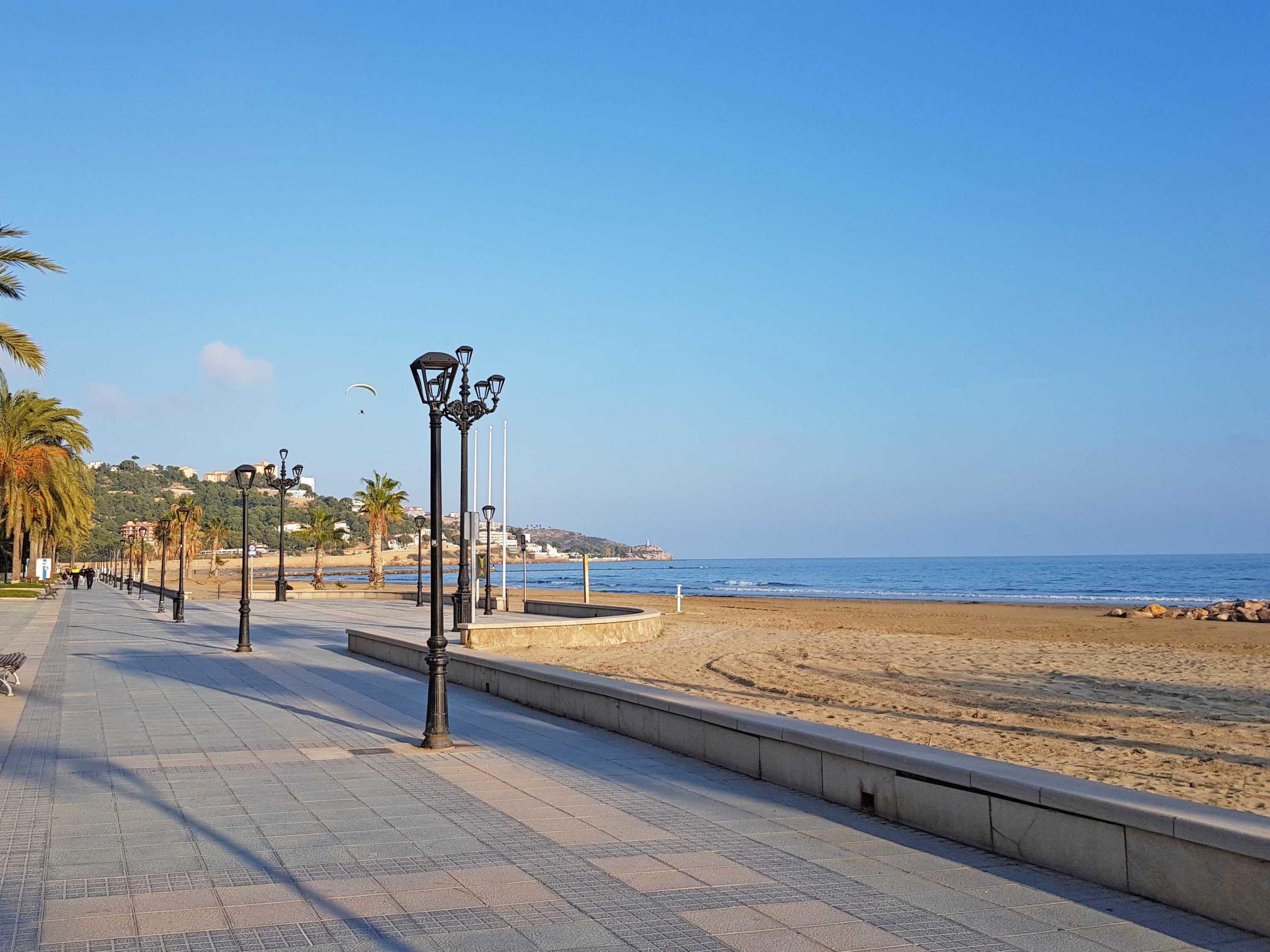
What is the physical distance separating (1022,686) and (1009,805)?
11.7 meters

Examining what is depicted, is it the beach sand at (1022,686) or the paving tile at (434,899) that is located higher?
the paving tile at (434,899)

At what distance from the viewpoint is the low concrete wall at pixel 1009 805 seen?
179 inches

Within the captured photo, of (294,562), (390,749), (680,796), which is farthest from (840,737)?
(294,562)

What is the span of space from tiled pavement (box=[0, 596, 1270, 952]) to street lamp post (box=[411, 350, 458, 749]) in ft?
1.09

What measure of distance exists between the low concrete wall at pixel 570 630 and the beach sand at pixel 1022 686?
1.24ft

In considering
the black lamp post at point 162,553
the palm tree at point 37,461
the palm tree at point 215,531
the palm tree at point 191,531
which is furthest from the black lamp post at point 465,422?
the palm tree at point 215,531

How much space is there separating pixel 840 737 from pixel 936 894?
2.10 metres

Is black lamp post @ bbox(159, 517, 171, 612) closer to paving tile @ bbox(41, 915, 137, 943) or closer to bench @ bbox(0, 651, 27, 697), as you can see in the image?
bench @ bbox(0, 651, 27, 697)

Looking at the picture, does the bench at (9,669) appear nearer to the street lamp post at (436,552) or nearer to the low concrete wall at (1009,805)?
the street lamp post at (436,552)

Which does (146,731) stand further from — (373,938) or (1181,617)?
(1181,617)

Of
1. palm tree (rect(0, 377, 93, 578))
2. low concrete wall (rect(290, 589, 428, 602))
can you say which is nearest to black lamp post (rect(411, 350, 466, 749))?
low concrete wall (rect(290, 589, 428, 602))

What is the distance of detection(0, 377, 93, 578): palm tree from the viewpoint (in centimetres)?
4228

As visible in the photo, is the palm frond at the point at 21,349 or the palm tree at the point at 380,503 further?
the palm tree at the point at 380,503

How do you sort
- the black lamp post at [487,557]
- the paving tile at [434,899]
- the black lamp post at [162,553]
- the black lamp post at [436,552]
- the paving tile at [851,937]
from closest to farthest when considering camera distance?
the paving tile at [851,937] < the paving tile at [434,899] < the black lamp post at [436,552] < the black lamp post at [487,557] < the black lamp post at [162,553]
